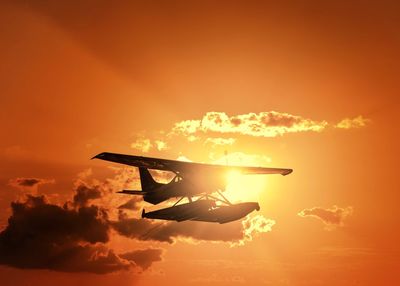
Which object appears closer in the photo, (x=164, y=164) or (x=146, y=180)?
(x=164, y=164)

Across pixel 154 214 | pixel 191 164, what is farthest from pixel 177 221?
pixel 191 164

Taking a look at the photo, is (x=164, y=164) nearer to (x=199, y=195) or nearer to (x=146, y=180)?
(x=199, y=195)

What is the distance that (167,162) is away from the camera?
3059 centimetres

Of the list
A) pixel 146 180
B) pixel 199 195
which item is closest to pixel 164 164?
pixel 199 195

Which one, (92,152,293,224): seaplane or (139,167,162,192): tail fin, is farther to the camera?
(139,167,162,192): tail fin

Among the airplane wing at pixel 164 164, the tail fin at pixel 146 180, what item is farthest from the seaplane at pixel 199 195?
the tail fin at pixel 146 180

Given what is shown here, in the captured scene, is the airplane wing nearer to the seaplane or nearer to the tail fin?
the seaplane

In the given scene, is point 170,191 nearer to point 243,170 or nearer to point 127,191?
point 127,191

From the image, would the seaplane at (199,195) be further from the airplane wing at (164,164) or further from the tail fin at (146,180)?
the tail fin at (146,180)

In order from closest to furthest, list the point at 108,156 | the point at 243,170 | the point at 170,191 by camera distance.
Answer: the point at 108,156
the point at 170,191
the point at 243,170

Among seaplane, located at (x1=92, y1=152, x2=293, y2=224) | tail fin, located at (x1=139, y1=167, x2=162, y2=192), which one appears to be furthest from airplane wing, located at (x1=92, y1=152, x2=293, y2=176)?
tail fin, located at (x1=139, y1=167, x2=162, y2=192)

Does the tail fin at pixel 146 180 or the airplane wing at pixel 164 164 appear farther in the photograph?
the tail fin at pixel 146 180

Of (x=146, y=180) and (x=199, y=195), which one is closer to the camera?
(x=199, y=195)

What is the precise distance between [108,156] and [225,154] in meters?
6.76
